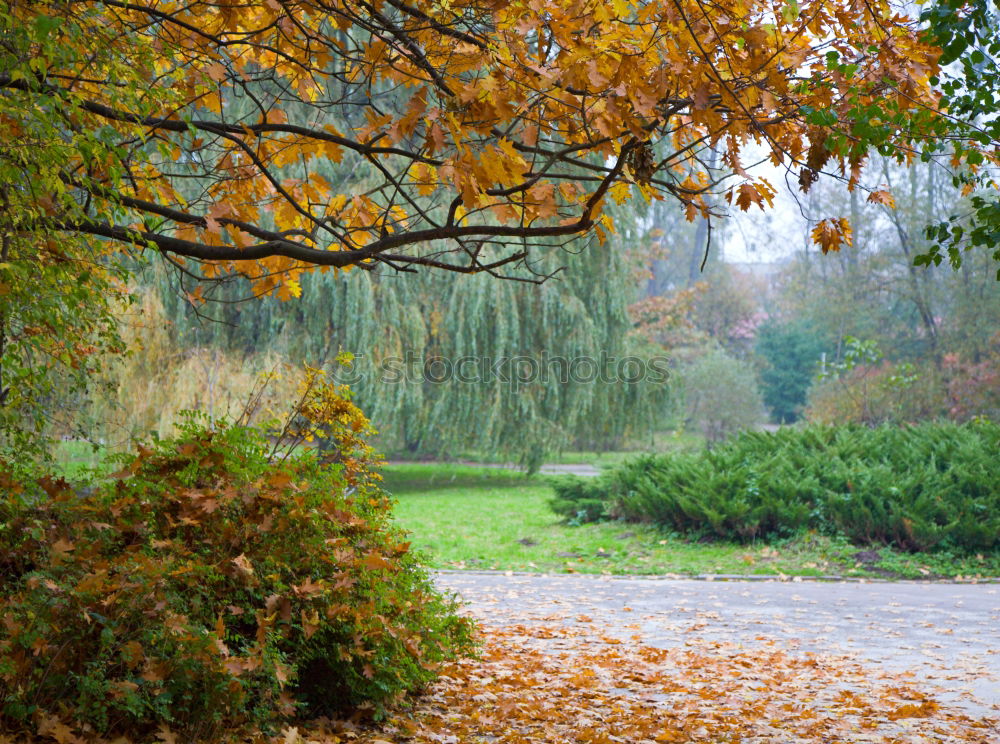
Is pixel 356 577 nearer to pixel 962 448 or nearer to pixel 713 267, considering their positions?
pixel 962 448

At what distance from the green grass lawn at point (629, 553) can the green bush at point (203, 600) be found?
412 cm

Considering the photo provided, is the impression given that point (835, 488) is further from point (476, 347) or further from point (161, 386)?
point (161, 386)

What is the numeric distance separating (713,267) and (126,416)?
2688 cm

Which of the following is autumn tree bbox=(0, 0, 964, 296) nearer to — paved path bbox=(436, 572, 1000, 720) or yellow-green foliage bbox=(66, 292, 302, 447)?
paved path bbox=(436, 572, 1000, 720)

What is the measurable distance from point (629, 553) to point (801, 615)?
3.17 meters

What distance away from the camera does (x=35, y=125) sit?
278 cm

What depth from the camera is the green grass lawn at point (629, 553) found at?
28.4 feet

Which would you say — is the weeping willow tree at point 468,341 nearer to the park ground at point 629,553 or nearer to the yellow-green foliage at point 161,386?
the yellow-green foliage at point 161,386

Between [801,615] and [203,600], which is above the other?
[203,600]

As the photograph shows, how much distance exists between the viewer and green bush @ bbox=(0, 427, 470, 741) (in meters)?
2.73

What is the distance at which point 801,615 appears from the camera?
6707 millimetres

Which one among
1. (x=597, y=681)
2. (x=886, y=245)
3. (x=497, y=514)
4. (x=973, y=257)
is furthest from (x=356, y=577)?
(x=886, y=245)

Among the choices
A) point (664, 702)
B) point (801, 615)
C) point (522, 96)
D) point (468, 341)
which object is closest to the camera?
point (522, 96)

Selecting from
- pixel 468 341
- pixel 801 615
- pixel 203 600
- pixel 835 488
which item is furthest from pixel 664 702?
pixel 468 341
